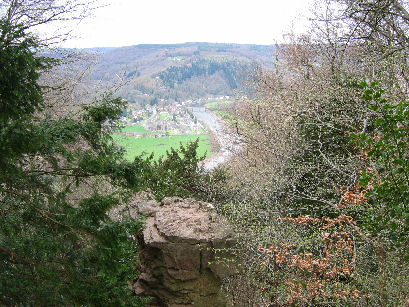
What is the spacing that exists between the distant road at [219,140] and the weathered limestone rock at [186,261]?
5451 mm

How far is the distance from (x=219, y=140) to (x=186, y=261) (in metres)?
9.11

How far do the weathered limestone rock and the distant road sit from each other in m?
5.45

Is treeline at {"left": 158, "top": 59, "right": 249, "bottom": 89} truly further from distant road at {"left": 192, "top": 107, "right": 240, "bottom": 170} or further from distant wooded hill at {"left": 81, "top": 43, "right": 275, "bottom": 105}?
distant road at {"left": 192, "top": 107, "right": 240, "bottom": 170}

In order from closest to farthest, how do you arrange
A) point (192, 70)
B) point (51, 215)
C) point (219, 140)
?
point (51, 215) → point (219, 140) → point (192, 70)

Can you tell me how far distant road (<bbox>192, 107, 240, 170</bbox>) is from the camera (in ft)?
40.0

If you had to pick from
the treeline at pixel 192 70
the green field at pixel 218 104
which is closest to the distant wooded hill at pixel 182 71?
the treeline at pixel 192 70

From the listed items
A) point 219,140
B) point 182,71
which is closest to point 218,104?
point 219,140

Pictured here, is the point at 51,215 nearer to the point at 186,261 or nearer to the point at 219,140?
the point at 186,261

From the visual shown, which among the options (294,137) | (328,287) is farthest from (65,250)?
(294,137)

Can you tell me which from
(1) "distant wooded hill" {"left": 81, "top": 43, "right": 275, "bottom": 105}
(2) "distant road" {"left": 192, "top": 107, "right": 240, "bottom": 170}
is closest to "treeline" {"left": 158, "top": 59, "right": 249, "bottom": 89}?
(1) "distant wooded hill" {"left": 81, "top": 43, "right": 275, "bottom": 105}

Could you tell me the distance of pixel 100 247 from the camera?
429 centimetres

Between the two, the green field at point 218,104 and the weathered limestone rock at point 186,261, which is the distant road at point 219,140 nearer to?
the green field at point 218,104

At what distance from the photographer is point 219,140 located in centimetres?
1439

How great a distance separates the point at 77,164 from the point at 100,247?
3.69 ft
